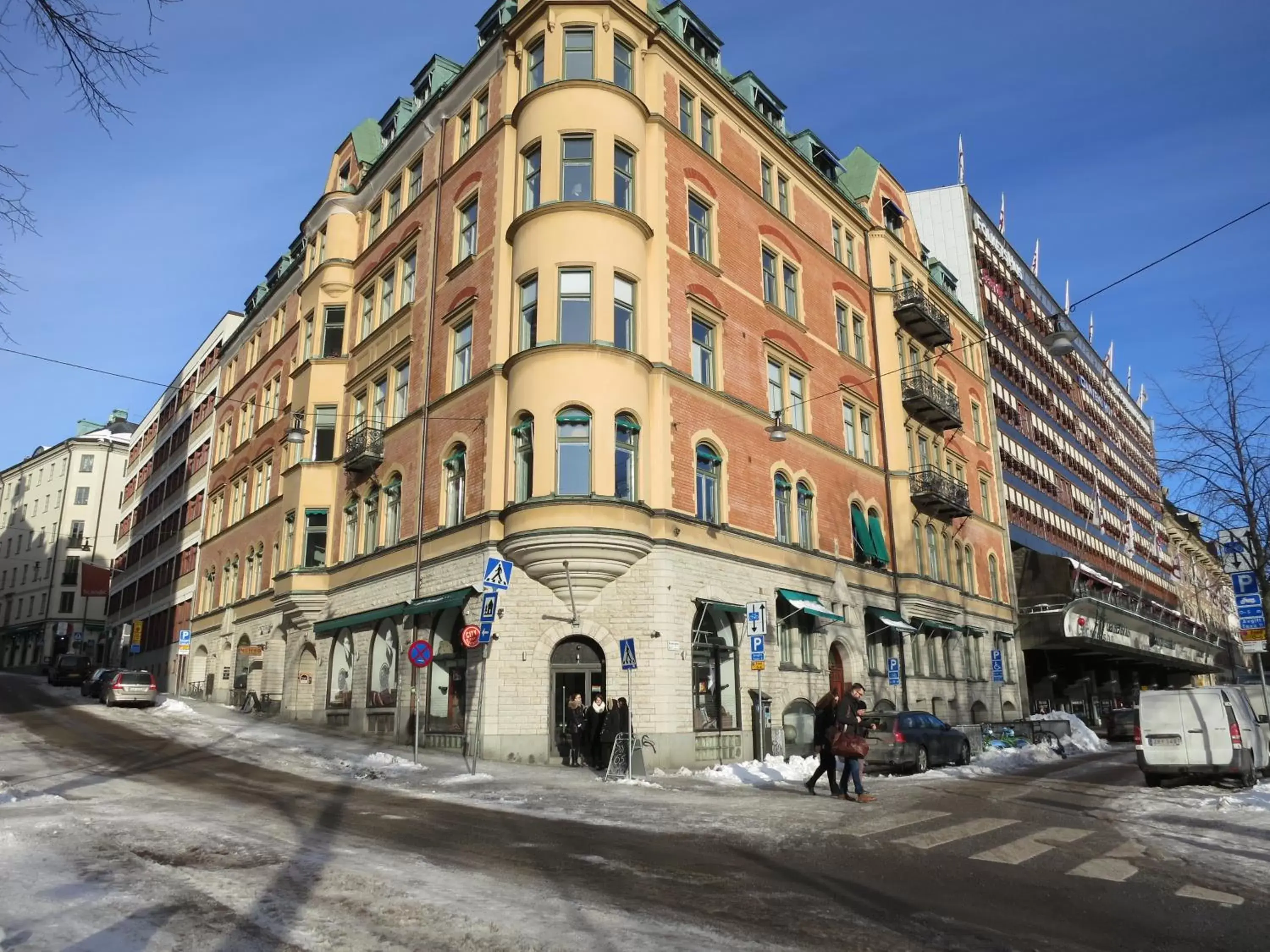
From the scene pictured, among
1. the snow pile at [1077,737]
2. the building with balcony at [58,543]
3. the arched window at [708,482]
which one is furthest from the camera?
the building with balcony at [58,543]

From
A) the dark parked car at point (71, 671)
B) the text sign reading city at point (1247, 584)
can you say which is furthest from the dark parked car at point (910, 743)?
the dark parked car at point (71, 671)

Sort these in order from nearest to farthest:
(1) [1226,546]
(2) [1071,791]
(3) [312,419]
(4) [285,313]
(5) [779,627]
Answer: (2) [1071,791] < (1) [1226,546] < (5) [779,627] < (3) [312,419] < (4) [285,313]

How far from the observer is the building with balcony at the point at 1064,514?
4462 centimetres

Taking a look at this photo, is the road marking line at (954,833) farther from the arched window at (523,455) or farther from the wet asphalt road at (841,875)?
the arched window at (523,455)

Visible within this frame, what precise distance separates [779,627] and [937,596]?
37.3 ft

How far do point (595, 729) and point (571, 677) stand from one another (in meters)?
1.82

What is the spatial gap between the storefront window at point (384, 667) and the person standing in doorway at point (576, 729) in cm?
766

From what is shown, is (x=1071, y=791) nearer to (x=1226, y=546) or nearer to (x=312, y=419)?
(x=1226, y=546)

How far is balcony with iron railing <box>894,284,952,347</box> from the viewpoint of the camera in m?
35.9

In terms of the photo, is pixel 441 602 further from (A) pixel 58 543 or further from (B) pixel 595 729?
(A) pixel 58 543

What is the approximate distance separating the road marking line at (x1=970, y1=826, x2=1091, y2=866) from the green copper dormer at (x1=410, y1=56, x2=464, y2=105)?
28.9m

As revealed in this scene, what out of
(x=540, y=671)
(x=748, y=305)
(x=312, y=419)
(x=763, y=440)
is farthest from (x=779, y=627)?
(x=312, y=419)

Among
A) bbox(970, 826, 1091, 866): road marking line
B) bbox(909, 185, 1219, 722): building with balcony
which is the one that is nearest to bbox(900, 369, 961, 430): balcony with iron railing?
bbox(909, 185, 1219, 722): building with balcony

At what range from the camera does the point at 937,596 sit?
34.5 metres
